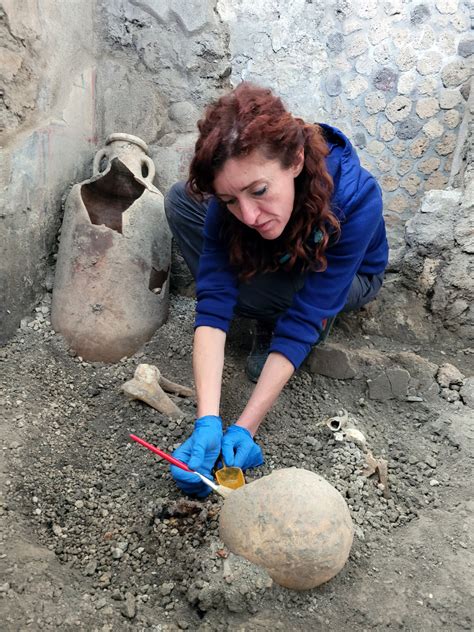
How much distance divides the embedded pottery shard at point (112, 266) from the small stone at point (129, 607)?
1.18 m

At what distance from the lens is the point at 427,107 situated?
131 inches

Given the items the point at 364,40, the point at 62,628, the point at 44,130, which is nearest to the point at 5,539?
the point at 62,628

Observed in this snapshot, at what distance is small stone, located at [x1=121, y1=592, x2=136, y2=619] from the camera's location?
1228 millimetres

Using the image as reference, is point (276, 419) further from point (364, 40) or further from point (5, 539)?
point (364, 40)

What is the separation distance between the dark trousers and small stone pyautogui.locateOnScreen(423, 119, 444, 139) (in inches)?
55.2

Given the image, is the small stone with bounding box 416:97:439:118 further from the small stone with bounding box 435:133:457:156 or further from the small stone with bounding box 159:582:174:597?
the small stone with bounding box 159:582:174:597

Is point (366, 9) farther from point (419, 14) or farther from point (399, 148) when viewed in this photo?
point (399, 148)

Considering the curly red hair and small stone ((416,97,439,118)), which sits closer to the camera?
the curly red hair

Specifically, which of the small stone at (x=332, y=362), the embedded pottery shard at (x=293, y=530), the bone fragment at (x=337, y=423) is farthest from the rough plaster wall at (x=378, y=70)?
the embedded pottery shard at (x=293, y=530)

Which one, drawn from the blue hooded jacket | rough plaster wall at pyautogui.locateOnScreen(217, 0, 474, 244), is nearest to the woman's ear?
the blue hooded jacket

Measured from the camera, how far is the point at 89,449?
183 centimetres

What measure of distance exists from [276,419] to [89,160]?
155 centimetres

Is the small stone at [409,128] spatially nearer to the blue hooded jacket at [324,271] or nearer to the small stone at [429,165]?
the small stone at [429,165]

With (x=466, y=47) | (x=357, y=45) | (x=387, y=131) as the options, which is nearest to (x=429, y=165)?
(x=387, y=131)
